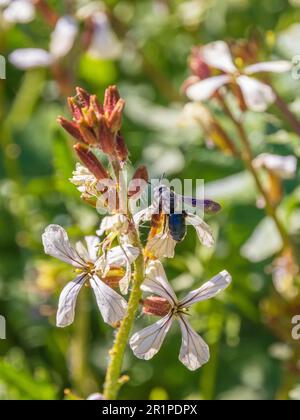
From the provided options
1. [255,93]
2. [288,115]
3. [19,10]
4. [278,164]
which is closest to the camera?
[255,93]

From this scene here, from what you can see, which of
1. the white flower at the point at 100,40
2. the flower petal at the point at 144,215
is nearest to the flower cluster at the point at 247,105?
the white flower at the point at 100,40

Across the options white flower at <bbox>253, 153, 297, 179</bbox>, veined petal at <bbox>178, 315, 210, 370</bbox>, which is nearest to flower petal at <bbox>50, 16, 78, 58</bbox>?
white flower at <bbox>253, 153, 297, 179</bbox>

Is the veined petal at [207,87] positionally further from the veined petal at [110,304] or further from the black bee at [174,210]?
the veined petal at [110,304]

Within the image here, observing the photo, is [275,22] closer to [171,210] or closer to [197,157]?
[197,157]

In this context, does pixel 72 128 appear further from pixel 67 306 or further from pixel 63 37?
pixel 63 37

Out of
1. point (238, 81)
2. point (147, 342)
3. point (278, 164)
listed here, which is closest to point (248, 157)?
point (278, 164)

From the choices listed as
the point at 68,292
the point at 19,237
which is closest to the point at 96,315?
the point at 19,237

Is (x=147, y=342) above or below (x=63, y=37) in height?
below

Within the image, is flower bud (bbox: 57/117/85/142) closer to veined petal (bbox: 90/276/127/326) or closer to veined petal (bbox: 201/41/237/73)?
veined petal (bbox: 90/276/127/326)

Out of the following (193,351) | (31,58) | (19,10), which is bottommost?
(193,351)
